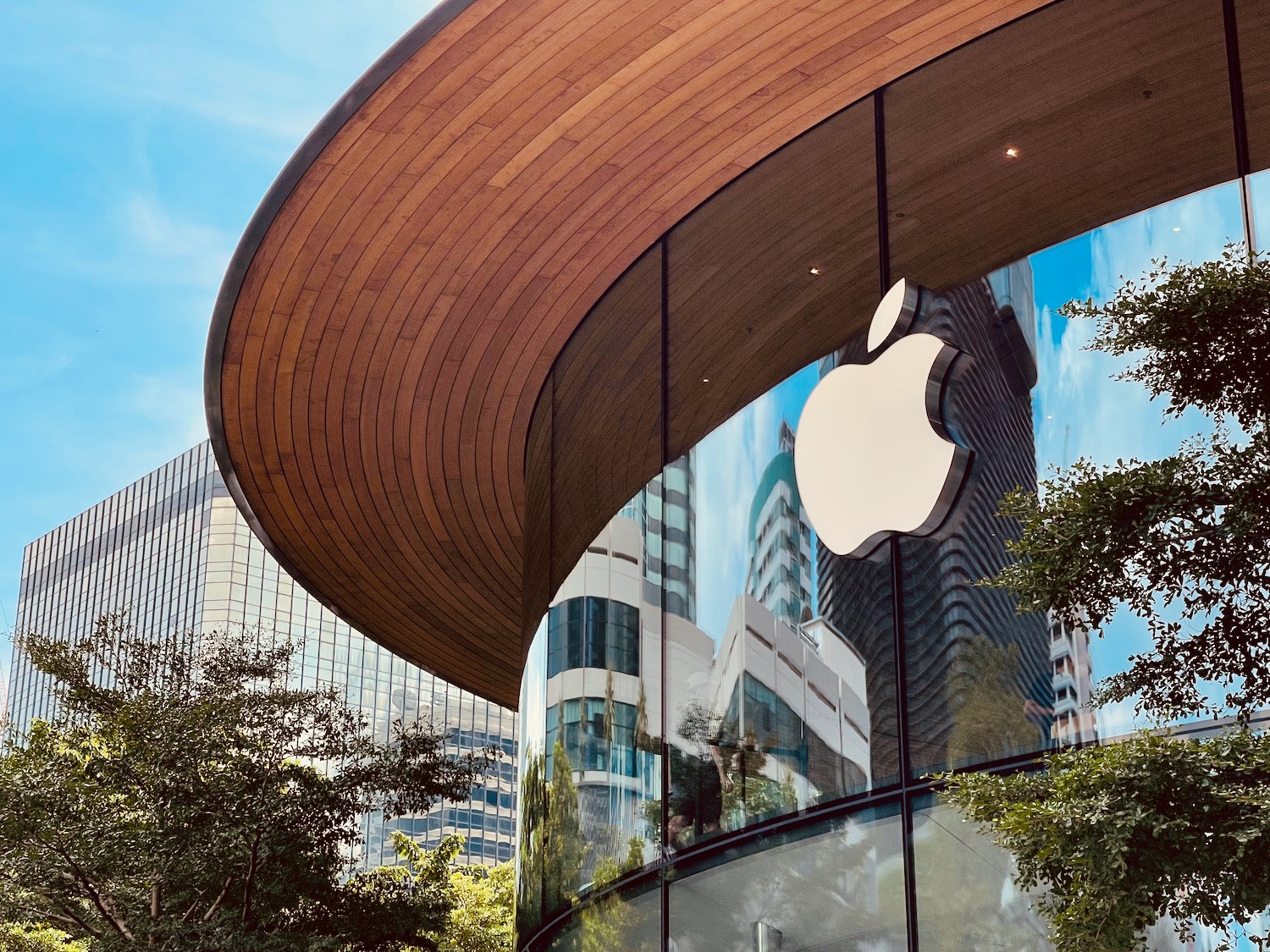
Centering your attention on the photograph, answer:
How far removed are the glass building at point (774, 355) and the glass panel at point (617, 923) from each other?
24mm

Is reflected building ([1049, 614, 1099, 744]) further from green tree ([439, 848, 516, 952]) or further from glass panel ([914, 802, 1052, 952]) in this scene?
green tree ([439, 848, 516, 952])

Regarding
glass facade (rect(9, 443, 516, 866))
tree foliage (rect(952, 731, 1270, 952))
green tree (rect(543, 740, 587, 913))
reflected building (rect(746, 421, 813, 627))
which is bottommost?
tree foliage (rect(952, 731, 1270, 952))

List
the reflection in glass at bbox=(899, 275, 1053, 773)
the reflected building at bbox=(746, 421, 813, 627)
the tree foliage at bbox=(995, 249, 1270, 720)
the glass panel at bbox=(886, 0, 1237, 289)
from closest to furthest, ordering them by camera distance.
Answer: the tree foliage at bbox=(995, 249, 1270, 720) → the reflection in glass at bbox=(899, 275, 1053, 773) → the glass panel at bbox=(886, 0, 1237, 289) → the reflected building at bbox=(746, 421, 813, 627)

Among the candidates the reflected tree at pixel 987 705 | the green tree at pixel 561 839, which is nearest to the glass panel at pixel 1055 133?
the reflected tree at pixel 987 705

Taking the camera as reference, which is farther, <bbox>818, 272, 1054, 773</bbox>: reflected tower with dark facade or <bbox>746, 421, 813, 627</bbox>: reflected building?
<bbox>746, 421, 813, 627</bbox>: reflected building

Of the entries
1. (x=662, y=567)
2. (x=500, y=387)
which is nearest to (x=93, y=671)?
(x=500, y=387)

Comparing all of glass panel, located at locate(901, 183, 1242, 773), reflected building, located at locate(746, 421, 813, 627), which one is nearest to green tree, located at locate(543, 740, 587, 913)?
reflected building, located at locate(746, 421, 813, 627)

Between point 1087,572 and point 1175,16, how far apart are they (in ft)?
10.9

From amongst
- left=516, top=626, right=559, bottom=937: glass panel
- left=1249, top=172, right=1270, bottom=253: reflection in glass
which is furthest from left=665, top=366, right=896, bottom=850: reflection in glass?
left=1249, top=172, right=1270, bottom=253: reflection in glass

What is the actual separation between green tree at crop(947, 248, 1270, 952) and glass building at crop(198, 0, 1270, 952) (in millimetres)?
865

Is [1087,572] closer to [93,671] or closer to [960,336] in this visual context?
[960,336]

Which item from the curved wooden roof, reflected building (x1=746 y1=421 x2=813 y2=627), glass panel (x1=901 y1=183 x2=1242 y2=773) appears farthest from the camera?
the curved wooden roof

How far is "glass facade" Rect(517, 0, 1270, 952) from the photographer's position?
5.68 m

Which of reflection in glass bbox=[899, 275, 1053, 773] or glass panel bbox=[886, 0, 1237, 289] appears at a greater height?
glass panel bbox=[886, 0, 1237, 289]
